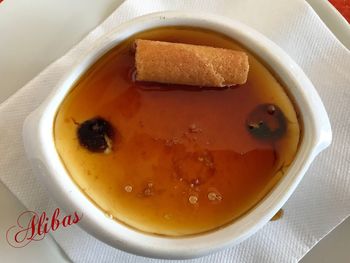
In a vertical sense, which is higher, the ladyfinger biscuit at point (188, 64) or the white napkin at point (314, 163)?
the ladyfinger biscuit at point (188, 64)

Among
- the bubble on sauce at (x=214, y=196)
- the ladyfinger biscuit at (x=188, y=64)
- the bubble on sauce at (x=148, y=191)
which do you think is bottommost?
the bubble on sauce at (x=214, y=196)

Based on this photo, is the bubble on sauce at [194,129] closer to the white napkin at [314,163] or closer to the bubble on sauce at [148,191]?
the bubble on sauce at [148,191]

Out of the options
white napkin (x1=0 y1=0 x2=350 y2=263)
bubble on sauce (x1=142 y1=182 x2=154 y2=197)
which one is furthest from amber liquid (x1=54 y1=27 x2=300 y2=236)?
white napkin (x1=0 y1=0 x2=350 y2=263)

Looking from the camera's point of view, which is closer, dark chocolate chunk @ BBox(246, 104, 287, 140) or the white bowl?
the white bowl

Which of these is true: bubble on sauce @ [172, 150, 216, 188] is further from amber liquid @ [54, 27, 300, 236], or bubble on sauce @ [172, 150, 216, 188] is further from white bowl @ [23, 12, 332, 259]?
white bowl @ [23, 12, 332, 259]

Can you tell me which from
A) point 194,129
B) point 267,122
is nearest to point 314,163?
point 267,122

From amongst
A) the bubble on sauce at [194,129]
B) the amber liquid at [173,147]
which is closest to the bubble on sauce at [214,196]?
the amber liquid at [173,147]

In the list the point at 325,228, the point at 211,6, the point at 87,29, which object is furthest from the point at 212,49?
the point at 325,228
